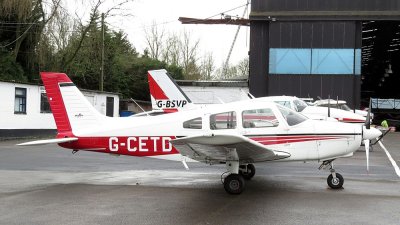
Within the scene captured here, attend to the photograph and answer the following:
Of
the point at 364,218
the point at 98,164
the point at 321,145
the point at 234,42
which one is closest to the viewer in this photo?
the point at 364,218

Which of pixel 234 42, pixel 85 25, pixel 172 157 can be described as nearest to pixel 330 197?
pixel 172 157

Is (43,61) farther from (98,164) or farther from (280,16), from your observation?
(98,164)

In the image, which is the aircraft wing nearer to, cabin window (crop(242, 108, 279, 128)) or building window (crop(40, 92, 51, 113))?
cabin window (crop(242, 108, 279, 128))

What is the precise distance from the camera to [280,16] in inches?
A: 1414

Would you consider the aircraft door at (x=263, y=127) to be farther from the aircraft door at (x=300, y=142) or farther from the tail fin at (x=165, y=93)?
the tail fin at (x=165, y=93)

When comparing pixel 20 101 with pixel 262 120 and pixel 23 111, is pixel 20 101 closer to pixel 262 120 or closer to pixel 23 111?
pixel 23 111

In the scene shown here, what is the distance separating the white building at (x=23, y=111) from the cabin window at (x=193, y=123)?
60.0 ft

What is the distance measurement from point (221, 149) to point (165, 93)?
11.1 meters

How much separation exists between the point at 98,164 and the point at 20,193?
5.28 meters

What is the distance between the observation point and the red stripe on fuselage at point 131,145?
414 inches

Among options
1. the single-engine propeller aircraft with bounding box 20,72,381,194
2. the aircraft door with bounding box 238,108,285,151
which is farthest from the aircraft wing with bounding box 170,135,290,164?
the aircraft door with bounding box 238,108,285,151

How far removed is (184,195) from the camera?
31.3 feet

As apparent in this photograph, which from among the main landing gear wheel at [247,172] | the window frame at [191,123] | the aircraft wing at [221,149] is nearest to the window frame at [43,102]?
the main landing gear wheel at [247,172]

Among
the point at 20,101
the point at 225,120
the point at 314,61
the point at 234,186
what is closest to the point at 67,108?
the point at 225,120
